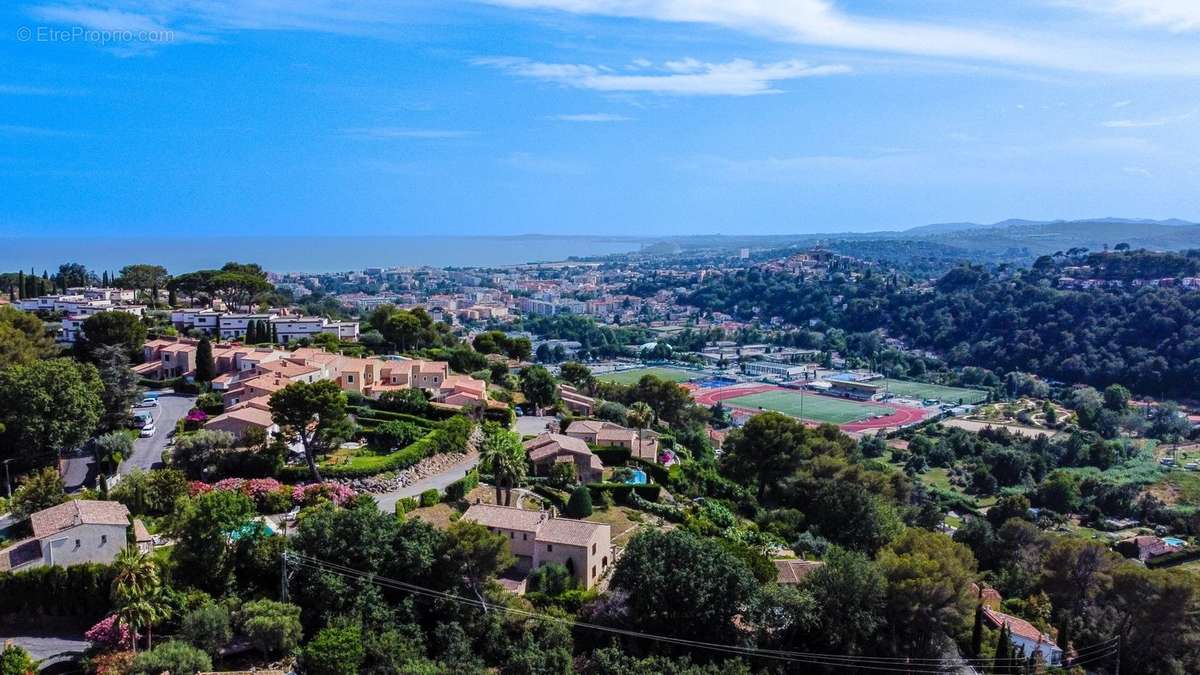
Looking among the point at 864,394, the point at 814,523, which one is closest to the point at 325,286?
the point at 864,394

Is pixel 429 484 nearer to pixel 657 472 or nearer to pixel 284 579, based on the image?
pixel 284 579

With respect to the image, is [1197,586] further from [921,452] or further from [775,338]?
[775,338]

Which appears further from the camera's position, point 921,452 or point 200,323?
point 921,452

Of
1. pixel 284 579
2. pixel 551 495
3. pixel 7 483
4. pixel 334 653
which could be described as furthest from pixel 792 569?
pixel 7 483

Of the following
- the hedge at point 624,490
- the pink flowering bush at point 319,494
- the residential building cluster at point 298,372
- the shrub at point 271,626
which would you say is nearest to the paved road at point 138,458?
the residential building cluster at point 298,372

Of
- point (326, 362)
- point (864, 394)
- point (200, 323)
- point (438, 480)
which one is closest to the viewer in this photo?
point (438, 480)

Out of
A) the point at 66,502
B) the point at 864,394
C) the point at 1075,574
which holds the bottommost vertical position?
the point at 864,394
